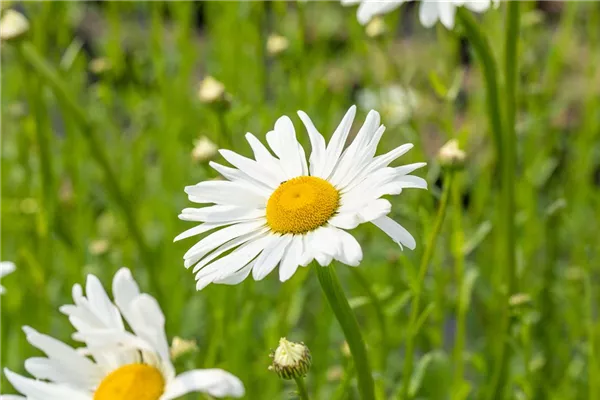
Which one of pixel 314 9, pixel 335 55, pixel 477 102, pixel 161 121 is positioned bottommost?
pixel 477 102

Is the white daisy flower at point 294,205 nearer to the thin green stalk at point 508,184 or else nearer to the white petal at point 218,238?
the white petal at point 218,238

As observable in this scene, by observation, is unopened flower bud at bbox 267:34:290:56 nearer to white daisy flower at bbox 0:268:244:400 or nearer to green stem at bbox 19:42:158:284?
green stem at bbox 19:42:158:284

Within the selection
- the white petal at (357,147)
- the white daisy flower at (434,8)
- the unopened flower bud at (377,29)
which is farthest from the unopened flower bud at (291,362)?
the unopened flower bud at (377,29)

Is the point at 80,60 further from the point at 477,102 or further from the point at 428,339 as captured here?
the point at 428,339

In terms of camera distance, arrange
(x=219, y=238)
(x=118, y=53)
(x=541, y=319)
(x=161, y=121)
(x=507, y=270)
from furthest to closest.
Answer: (x=161, y=121)
(x=118, y=53)
(x=541, y=319)
(x=507, y=270)
(x=219, y=238)

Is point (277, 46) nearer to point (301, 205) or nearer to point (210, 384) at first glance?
point (301, 205)

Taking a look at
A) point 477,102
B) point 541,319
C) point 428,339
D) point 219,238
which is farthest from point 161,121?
point 219,238
